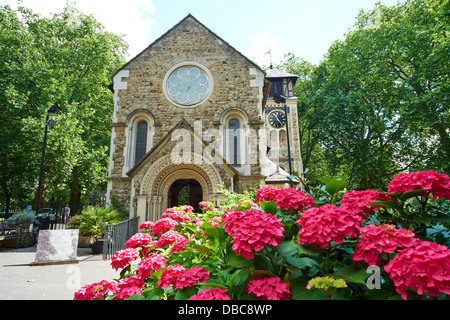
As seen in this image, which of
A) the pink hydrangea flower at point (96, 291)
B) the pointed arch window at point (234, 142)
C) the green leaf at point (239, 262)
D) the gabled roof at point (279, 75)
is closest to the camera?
the green leaf at point (239, 262)

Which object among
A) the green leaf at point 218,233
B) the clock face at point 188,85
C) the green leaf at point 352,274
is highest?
the clock face at point 188,85

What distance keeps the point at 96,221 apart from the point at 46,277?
4.32 meters

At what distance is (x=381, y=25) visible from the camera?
19062 millimetres

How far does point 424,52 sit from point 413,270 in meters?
21.4

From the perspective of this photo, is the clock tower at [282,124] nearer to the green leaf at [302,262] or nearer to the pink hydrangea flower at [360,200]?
the pink hydrangea flower at [360,200]

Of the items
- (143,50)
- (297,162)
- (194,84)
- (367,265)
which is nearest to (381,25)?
(297,162)

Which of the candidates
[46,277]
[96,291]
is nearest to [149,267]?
[96,291]

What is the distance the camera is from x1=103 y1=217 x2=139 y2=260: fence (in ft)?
28.0

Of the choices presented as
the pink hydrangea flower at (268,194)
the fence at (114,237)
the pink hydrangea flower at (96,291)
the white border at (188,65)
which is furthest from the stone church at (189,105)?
the pink hydrangea flower at (96,291)

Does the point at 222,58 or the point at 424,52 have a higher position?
the point at 424,52

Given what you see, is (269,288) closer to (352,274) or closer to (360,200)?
(352,274)

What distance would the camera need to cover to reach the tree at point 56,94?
15.4 metres

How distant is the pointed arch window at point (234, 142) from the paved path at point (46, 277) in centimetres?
688
